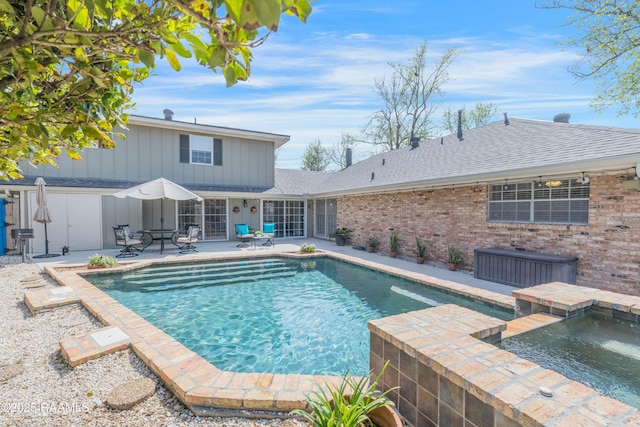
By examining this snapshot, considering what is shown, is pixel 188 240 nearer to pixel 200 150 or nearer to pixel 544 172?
pixel 200 150

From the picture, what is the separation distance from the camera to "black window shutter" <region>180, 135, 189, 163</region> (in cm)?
1409

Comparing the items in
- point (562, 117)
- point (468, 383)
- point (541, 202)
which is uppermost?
point (562, 117)

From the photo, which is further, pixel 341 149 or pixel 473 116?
pixel 341 149

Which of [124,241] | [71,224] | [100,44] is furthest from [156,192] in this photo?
[100,44]

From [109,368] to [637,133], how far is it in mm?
9820

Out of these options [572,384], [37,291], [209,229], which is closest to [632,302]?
[572,384]

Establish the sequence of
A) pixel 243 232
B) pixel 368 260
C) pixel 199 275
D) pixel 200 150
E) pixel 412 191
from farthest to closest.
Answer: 1. pixel 200 150
2. pixel 243 232
3. pixel 412 191
4. pixel 368 260
5. pixel 199 275

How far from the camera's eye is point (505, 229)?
25.8 feet

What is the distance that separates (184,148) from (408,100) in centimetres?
1683

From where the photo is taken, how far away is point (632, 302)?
370 cm

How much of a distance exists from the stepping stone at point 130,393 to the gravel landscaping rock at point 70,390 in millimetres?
36

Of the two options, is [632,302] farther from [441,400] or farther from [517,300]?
[441,400]

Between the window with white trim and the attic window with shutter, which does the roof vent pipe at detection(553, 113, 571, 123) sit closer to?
the window with white trim

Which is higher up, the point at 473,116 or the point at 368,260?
the point at 473,116
